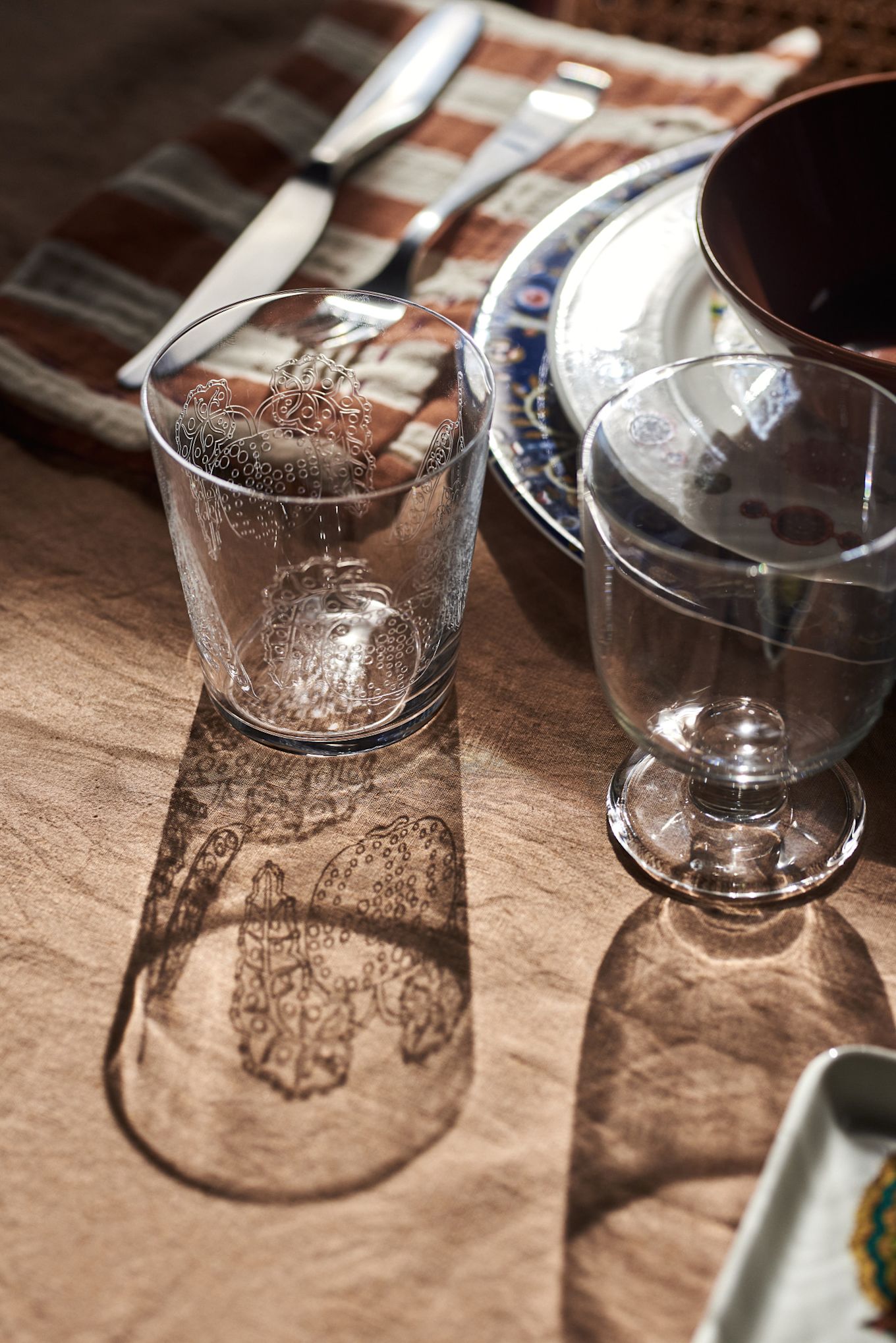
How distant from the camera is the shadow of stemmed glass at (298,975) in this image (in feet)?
1.07

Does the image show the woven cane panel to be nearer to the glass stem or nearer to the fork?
the fork

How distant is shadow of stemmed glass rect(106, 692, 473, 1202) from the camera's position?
1.07 ft

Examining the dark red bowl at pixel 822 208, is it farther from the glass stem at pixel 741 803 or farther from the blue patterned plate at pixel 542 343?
the glass stem at pixel 741 803

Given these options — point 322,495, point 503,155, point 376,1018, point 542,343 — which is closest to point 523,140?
point 503,155

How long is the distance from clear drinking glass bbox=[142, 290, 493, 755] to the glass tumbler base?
87mm

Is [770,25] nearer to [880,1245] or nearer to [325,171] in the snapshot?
[325,171]

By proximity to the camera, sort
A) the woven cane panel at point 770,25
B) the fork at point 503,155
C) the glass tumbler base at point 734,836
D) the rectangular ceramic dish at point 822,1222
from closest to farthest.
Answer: the rectangular ceramic dish at point 822,1222 < the glass tumbler base at point 734,836 < the fork at point 503,155 < the woven cane panel at point 770,25

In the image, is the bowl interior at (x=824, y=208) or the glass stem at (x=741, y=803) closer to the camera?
the glass stem at (x=741, y=803)

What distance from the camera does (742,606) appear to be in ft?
1.10

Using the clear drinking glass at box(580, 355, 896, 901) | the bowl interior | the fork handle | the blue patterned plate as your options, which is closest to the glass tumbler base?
the clear drinking glass at box(580, 355, 896, 901)

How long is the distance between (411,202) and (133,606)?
13.2 inches

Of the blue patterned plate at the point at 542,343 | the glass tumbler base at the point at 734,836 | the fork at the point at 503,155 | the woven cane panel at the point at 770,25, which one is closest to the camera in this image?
the glass tumbler base at the point at 734,836

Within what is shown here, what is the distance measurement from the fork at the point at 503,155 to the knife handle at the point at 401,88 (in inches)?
2.0

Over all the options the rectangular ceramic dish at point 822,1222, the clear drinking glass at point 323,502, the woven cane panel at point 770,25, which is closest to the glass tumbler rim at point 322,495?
the clear drinking glass at point 323,502
